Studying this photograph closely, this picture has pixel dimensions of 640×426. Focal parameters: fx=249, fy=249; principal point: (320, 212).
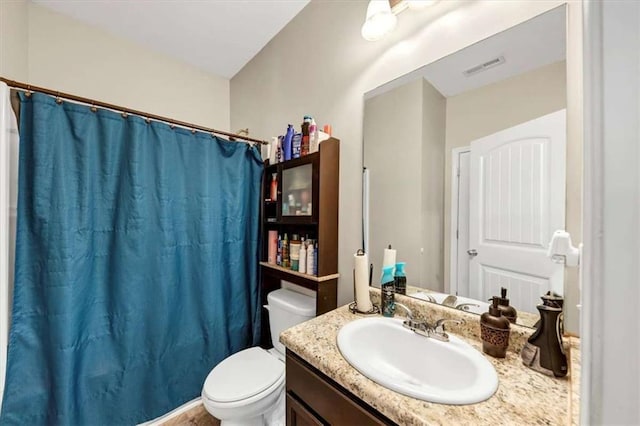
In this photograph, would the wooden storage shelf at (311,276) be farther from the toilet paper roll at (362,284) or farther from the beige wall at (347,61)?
the toilet paper roll at (362,284)

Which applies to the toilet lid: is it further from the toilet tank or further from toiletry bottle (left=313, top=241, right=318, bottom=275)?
toiletry bottle (left=313, top=241, right=318, bottom=275)

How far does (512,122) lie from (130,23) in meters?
2.32

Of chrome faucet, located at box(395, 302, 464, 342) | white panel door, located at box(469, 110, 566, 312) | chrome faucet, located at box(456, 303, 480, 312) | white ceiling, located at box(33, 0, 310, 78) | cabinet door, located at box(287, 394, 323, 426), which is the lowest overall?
cabinet door, located at box(287, 394, 323, 426)

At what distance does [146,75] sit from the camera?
6.33ft

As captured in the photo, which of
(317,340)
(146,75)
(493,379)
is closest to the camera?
(493,379)

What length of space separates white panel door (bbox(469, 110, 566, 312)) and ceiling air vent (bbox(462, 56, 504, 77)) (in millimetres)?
245

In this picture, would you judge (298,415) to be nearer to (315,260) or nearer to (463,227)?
(315,260)

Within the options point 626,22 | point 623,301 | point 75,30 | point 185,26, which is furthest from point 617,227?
point 75,30

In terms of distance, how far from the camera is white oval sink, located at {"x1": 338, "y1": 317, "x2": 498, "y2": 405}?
2.00ft

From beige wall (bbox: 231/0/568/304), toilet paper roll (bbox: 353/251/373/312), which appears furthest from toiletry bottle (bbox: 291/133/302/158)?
toilet paper roll (bbox: 353/251/373/312)

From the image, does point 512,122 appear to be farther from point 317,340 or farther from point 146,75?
point 146,75

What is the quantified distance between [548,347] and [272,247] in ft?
4.56

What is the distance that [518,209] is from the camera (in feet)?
2.81

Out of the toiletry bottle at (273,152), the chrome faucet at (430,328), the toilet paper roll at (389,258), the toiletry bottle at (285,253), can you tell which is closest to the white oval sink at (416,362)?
the chrome faucet at (430,328)
